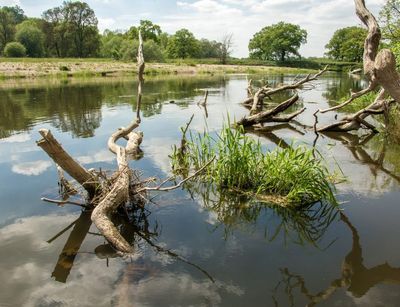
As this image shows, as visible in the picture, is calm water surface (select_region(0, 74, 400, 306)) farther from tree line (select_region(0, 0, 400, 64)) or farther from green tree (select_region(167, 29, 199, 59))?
green tree (select_region(167, 29, 199, 59))

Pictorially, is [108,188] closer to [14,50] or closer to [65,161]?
[65,161]

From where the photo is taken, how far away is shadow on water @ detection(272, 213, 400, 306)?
5.23 metres

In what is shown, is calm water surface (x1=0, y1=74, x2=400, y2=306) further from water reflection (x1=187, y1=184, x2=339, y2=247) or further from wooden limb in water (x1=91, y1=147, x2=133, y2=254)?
wooden limb in water (x1=91, y1=147, x2=133, y2=254)

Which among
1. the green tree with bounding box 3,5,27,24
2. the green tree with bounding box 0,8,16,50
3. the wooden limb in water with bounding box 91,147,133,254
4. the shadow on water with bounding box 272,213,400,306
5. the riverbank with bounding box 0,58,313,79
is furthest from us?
the green tree with bounding box 3,5,27,24

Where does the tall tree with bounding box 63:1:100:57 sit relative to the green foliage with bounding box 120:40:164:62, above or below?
above

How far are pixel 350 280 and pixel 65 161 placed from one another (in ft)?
18.5

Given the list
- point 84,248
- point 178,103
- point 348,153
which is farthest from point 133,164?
point 178,103

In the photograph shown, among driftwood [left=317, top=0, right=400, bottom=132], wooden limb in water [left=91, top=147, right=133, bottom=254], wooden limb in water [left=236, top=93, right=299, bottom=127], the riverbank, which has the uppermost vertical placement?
the riverbank

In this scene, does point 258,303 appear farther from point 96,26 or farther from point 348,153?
point 96,26

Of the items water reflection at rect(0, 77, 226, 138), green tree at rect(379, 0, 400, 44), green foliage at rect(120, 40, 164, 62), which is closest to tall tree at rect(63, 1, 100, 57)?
Answer: green foliage at rect(120, 40, 164, 62)

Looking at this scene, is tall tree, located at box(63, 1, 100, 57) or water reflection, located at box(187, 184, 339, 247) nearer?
water reflection, located at box(187, 184, 339, 247)

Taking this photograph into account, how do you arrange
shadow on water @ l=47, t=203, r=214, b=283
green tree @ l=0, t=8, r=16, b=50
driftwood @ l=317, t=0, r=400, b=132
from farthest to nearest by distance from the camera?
green tree @ l=0, t=8, r=16, b=50, shadow on water @ l=47, t=203, r=214, b=283, driftwood @ l=317, t=0, r=400, b=132

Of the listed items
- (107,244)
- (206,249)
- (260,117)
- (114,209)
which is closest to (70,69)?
(260,117)

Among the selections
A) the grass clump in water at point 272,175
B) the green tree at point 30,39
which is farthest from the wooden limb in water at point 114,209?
the green tree at point 30,39
